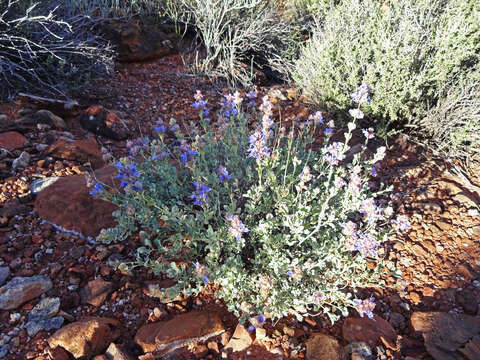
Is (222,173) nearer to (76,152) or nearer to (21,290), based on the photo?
(21,290)

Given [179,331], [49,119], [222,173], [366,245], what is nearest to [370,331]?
[366,245]

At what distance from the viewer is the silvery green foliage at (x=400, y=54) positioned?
3227 mm

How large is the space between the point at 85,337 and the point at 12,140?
2.05m

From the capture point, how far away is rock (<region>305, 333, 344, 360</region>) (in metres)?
1.78

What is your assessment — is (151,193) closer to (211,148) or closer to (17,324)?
(211,148)

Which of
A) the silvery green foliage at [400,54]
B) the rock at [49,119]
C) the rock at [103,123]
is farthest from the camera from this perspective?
the rock at [103,123]

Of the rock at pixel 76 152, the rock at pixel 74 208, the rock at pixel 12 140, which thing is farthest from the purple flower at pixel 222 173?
the rock at pixel 12 140

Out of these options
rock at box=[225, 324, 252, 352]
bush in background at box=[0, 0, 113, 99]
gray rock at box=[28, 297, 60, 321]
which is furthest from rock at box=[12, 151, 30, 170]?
rock at box=[225, 324, 252, 352]

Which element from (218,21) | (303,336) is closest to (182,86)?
(218,21)

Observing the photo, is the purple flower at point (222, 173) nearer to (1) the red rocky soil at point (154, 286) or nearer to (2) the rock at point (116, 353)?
(1) the red rocky soil at point (154, 286)

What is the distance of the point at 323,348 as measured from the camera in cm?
181

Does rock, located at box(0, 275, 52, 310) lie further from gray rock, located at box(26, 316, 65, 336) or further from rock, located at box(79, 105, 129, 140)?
rock, located at box(79, 105, 129, 140)

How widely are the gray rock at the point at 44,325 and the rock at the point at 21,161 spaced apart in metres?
1.41

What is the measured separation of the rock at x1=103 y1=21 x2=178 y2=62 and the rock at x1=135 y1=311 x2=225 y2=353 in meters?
3.85
